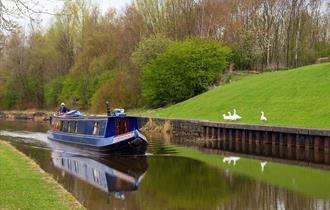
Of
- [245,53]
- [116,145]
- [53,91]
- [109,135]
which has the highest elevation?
[245,53]

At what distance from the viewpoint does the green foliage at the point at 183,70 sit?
57.5m

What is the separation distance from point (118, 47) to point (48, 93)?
86.1ft

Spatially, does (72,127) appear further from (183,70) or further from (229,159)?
(183,70)

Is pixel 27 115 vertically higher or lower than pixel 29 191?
higher

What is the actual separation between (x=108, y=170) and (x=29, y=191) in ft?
33.5

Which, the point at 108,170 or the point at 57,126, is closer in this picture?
the point at 108,170

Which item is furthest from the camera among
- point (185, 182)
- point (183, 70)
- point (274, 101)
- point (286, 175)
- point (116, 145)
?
point (183, 70)

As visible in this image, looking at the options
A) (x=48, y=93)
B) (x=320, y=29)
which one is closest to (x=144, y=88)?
(x=320, y=29)

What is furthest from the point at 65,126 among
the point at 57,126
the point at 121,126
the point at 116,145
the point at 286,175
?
the point at 286,175

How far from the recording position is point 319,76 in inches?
1770

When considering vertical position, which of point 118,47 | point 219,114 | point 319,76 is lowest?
point 219,114

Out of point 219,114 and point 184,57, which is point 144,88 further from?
point 219,114

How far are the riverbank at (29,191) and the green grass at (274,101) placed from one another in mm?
19961

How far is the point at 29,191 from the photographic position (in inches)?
651
